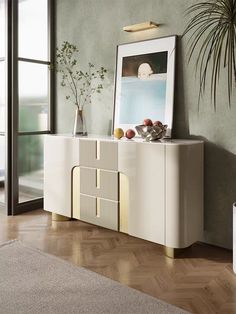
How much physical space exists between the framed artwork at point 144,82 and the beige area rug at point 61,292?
58.7 inches

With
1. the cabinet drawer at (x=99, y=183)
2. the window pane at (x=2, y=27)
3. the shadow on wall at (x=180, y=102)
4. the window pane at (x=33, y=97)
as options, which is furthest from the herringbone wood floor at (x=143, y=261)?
the window pane at (x=2, y=27)

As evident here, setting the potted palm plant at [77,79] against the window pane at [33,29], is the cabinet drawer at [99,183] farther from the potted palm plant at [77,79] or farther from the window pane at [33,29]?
the window pane at [33,29]

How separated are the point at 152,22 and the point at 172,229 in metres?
1.87

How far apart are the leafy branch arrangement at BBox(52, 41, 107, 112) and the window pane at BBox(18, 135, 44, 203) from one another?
681 mm

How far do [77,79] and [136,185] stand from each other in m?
1.67

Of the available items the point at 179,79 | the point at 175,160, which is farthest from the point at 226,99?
the point at 175,160

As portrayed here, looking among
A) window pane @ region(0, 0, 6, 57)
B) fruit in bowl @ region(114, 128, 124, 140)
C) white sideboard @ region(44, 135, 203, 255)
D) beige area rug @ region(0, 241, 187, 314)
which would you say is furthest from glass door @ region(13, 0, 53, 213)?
beige area rug @ region(0, 241, 187, 314)

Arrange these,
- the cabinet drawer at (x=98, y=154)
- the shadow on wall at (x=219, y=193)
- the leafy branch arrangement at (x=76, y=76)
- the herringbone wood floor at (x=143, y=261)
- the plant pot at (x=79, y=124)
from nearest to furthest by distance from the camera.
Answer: the herringbone wood floor at (x=143, y=261)
the shadow on wall at (x=219, y=193)
the cabinet drawer at (x=98, y=154)
the plant pot at (x=79, y=124)
the leafy branch arrangement at (x=76, y=76)

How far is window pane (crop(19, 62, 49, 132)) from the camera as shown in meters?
4.04

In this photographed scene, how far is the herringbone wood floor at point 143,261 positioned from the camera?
219 centimetres

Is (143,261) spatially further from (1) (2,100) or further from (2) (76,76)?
(1) (2,100)

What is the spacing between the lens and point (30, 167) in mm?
4207

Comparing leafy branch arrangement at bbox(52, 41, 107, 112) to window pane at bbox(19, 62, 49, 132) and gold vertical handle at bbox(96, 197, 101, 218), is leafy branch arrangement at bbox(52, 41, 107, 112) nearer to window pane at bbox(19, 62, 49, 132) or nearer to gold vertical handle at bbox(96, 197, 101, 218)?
window pane at bbox(19, 62, 49, 132)

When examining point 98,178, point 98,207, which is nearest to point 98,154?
point 98,178
